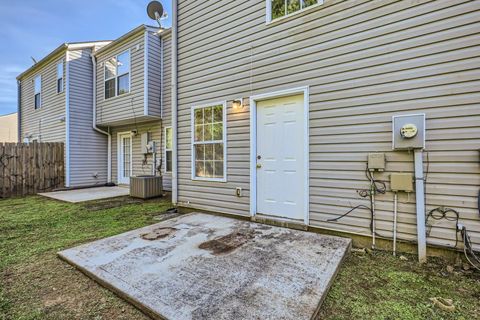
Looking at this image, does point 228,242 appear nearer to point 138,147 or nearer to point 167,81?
point 167,81

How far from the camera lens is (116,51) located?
813 cm

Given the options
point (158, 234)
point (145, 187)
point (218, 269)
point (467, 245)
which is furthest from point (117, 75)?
point (467, 245)

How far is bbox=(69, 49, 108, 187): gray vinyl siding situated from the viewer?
859 cm

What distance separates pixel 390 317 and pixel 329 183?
178cm

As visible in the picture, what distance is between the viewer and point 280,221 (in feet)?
12.1

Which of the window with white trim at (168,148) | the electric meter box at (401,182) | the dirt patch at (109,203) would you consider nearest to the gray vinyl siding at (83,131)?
the dirt patch at (109,203)

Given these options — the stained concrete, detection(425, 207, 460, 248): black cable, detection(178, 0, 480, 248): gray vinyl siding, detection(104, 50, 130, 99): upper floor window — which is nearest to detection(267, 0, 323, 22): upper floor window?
detection(178, 0, 480, 248): gray vinyl siding

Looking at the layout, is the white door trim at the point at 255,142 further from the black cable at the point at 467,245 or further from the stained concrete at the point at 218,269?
the black cable at the point at 467,245

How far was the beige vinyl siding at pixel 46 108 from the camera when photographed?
8.98 metres

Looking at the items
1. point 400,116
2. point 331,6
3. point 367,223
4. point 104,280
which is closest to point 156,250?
point 104,280

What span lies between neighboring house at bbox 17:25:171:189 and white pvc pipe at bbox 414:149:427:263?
6855 millimetres

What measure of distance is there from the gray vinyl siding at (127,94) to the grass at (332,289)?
5.01 m

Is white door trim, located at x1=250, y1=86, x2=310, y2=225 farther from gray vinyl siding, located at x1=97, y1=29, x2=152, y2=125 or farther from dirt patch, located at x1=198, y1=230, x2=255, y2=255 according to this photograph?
gray vinyl siding, located at x1=97, y1=29, x2=152, y2=125

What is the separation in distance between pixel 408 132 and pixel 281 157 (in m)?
1.74
